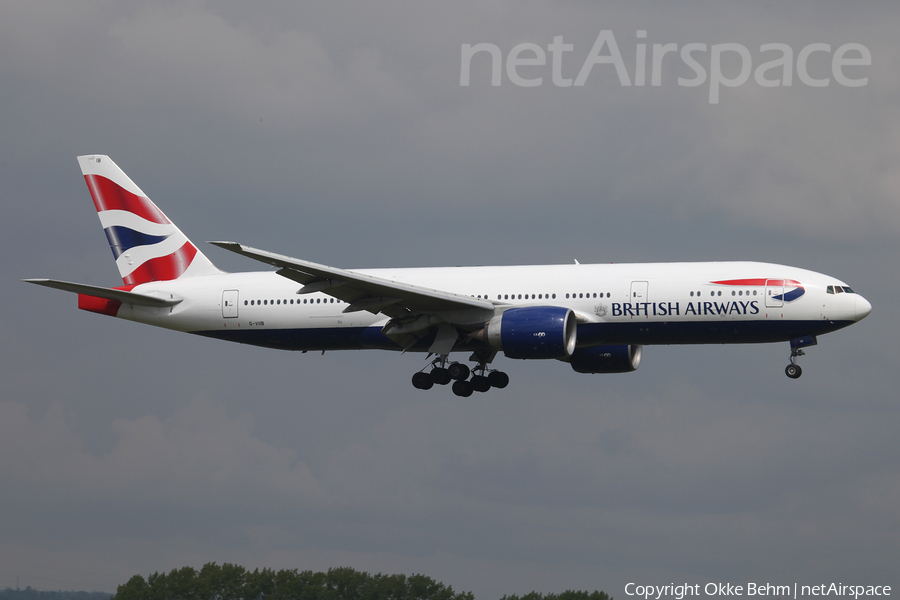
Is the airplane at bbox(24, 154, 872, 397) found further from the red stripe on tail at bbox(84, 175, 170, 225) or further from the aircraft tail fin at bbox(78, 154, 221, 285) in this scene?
the red stripe on tail at bbox(84, 175, 170, 225)

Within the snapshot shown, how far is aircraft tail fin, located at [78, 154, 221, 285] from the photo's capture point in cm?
5141

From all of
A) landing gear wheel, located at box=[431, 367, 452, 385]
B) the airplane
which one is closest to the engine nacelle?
the airplane

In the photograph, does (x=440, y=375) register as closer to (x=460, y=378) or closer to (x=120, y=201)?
(x=460, y=378)

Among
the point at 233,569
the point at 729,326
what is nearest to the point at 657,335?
the point at 729,326

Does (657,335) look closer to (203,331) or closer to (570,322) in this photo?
(570,322)

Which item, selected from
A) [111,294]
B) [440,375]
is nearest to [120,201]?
[111,294]

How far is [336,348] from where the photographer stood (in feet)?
156

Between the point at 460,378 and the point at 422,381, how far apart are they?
5.11 feet

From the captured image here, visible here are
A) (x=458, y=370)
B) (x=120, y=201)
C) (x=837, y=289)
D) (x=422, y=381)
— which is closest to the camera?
(x=837, y=289)

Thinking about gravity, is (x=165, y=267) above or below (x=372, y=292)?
above

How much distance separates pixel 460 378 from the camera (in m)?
47.2

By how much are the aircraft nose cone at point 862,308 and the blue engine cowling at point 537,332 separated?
10069 mm

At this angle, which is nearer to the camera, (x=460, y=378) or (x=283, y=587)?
(x=460, y=378)

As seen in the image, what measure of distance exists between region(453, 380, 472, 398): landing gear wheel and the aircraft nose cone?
1548cm
